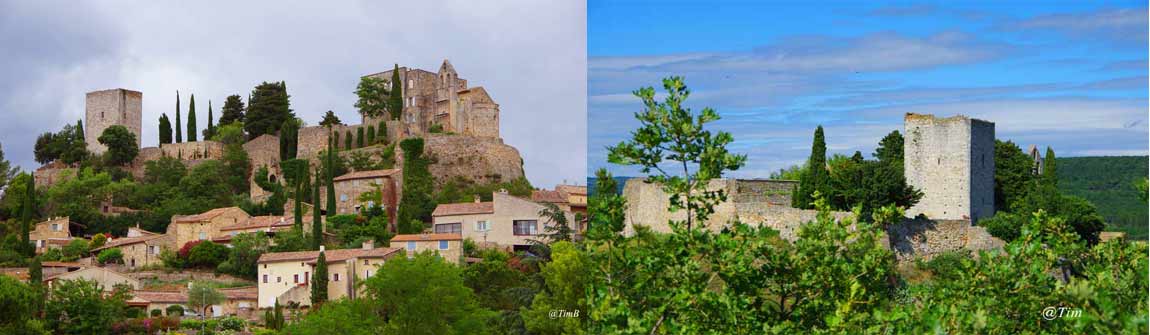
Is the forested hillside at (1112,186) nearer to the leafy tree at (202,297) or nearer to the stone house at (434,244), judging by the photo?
the stone house at (434,244)

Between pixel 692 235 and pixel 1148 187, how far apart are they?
1559 millimetres

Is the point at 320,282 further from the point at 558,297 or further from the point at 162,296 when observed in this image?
the point at 558,297

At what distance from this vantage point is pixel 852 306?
4.91 m

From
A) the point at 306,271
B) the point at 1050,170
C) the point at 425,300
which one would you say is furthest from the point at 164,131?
the point at 1050,170

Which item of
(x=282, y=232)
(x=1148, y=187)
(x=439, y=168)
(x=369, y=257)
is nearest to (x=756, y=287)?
(x=1148, y=187)

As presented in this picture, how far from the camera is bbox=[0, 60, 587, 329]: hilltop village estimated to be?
108 feet

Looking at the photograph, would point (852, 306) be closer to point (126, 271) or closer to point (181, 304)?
point (181, 304)

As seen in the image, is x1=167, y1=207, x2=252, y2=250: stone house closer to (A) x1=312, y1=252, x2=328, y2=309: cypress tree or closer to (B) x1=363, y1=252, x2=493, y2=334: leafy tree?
(A) x1=312, y1=252, x2=328, y2=309: cypress tree

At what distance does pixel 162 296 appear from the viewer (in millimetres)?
32531

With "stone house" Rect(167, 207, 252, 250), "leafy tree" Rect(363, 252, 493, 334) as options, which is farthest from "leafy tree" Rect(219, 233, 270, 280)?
"leafy tree" Rect(363, 252, 493, 334)

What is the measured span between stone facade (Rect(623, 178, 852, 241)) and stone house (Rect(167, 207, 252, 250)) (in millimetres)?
22677

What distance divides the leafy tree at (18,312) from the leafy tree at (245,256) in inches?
297

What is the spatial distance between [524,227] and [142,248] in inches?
456

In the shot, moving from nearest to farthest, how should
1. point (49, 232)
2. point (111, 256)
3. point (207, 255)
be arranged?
point (207, 255) → point (111, 256) → point (49, 232)
